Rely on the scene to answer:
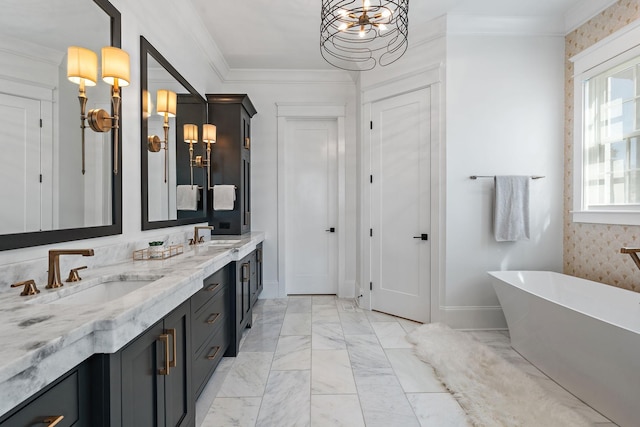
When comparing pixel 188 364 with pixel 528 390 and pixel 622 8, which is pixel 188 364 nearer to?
pixel 528 390

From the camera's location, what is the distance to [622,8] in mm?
2514

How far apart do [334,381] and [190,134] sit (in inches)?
93.0

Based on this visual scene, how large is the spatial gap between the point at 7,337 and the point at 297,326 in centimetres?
261

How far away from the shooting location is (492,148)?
122 inches

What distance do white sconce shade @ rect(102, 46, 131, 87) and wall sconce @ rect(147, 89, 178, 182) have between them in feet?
1.96

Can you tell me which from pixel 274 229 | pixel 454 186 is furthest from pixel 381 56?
pixel 274 229

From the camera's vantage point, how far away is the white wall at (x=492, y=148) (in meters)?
3.08

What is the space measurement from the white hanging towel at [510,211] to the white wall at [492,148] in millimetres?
111

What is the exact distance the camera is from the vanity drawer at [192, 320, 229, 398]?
179 cm

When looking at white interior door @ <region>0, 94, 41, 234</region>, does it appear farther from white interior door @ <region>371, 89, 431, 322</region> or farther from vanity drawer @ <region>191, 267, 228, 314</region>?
white interior door @ <region>371, 89, 431, 322</region>

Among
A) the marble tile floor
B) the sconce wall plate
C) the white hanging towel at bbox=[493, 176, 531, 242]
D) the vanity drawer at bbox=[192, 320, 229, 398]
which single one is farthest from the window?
the sconce wall plate

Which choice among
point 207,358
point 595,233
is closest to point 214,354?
point 207,358

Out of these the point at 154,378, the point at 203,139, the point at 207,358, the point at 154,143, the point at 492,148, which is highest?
the point at 203,139

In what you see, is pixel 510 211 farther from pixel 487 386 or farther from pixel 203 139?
pixel 203 139
